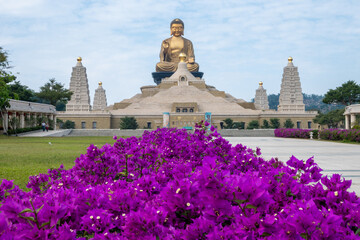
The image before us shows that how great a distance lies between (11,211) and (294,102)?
46.5m

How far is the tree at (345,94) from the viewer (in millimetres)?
45312

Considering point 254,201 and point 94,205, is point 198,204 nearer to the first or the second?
point 254,201

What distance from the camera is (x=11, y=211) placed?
141cm

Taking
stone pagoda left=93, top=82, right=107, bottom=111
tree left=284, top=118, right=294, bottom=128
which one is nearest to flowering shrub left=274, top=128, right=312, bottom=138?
tree left=284, top=118, right=294, bottom=128

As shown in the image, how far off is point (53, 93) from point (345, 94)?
136 feet

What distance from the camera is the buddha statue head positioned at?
56656 millimetres

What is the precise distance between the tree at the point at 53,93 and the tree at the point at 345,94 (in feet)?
117

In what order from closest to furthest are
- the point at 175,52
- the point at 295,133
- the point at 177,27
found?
the point at 295,133 → the point at 177,27 → the point at 175,52

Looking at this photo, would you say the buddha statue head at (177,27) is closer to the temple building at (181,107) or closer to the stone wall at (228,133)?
the temple building at (181,107)

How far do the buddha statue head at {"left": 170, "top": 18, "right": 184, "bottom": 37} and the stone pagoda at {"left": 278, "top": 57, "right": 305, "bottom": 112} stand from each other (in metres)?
19.6

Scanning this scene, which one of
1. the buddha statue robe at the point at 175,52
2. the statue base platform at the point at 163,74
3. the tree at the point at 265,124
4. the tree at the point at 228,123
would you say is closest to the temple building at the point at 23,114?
the tree at the point at 228,123

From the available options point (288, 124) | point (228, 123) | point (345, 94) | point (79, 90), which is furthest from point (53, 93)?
point (345, 94)

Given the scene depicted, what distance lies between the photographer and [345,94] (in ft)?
150

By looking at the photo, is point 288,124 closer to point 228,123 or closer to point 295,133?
point 228,123
